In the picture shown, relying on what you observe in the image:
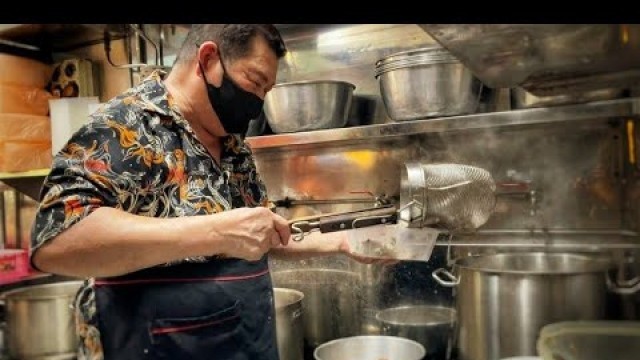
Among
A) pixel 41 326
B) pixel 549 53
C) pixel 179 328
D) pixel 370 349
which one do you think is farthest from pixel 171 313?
pixel 41 326

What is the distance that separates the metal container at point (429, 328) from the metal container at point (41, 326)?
1.18 meters

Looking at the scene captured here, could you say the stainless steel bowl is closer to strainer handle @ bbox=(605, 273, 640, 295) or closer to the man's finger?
the man's finger

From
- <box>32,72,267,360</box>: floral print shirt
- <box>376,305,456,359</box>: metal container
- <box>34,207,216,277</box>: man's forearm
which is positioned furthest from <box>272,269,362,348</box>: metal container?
<box>34,207,216,277</box>: man's forearm

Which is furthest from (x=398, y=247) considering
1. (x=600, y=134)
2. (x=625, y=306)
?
(x=600, y=134)

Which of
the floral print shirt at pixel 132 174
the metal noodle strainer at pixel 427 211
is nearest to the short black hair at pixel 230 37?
the floral print shirt at pixel 132 174

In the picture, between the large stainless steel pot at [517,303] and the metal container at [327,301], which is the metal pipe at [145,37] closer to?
the metal container at [327,301]

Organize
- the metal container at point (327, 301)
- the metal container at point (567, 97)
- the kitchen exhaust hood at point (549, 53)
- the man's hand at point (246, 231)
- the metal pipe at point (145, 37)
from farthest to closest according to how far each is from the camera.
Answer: the metal pipe at point (145, 37) → the metal container at point (327, 301) → the metal container at point (567, 97) → the man's hand at point (246, 231) → the kitchen exhaust hood at point (549, 53)

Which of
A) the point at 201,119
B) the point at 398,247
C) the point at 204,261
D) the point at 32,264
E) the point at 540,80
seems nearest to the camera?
the point at 32,264

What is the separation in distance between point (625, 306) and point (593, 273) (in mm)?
293

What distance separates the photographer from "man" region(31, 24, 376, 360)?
3.17ft

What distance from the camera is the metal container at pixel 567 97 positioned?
1446 millimetres

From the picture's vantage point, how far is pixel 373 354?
1.75 meters

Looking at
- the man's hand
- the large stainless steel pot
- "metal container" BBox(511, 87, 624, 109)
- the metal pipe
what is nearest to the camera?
the man's hand
